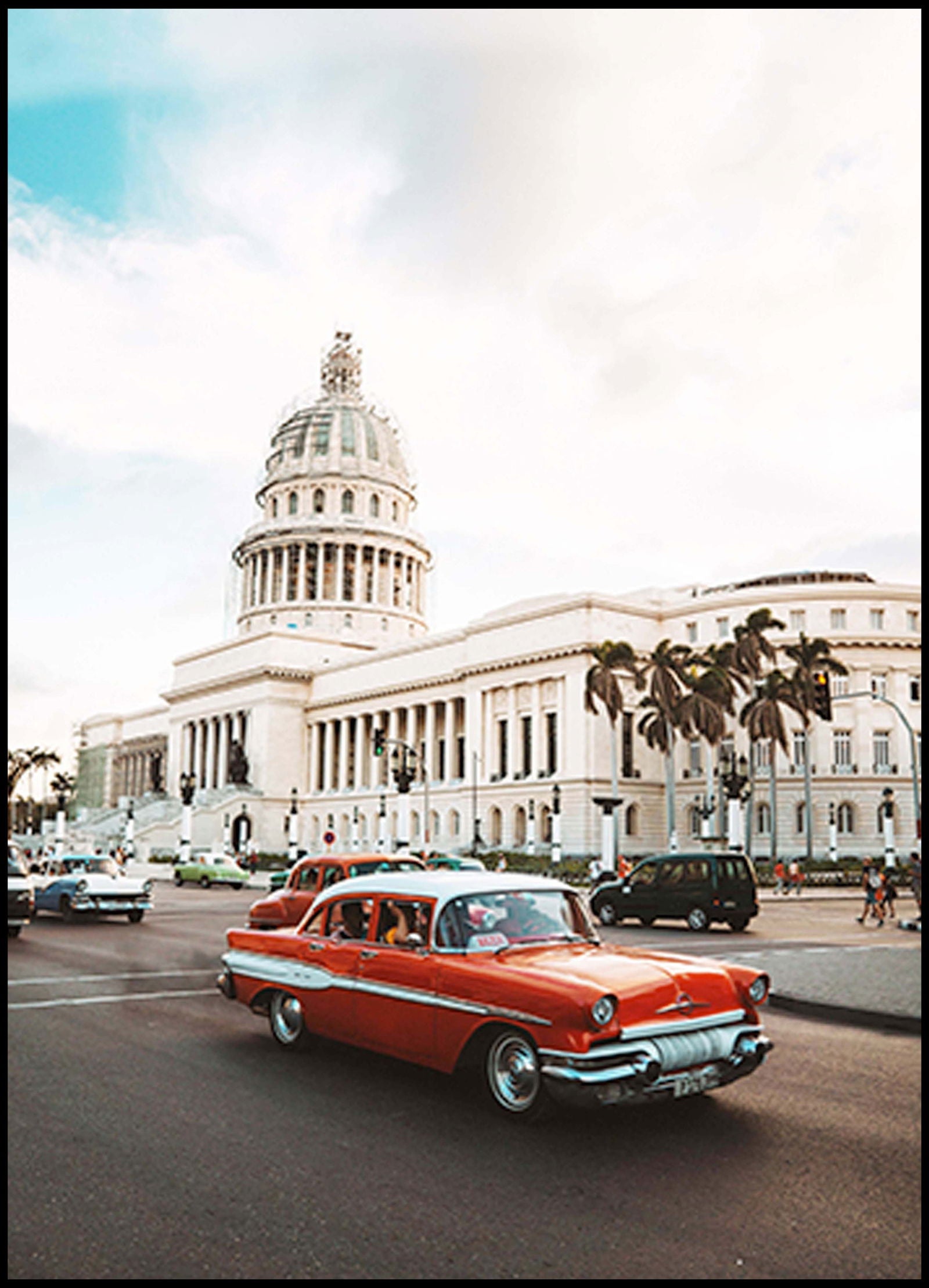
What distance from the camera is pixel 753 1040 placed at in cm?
755

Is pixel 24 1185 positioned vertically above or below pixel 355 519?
below

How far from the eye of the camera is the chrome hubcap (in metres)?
7.14

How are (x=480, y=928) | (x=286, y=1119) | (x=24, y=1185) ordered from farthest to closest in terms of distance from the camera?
(x=480, y=928) < (x=286, y=1119) < (x=24, y=1185)

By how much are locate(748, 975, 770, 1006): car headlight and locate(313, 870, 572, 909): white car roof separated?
1625mm

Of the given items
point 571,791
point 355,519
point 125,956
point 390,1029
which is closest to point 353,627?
point 355,519

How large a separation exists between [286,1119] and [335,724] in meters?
85.4

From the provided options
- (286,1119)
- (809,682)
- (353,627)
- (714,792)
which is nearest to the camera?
(286,1119)

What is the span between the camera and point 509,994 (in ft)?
23.9

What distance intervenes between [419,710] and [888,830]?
39.7m

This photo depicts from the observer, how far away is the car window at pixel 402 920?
330 inches

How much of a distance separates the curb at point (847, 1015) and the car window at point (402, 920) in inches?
234

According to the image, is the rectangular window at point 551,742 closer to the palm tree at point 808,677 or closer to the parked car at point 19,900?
the palm tree at point 808,677

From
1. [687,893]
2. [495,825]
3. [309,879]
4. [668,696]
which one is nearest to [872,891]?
[687,893]

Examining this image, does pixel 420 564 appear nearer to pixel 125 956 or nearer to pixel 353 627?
pixel 353 627
